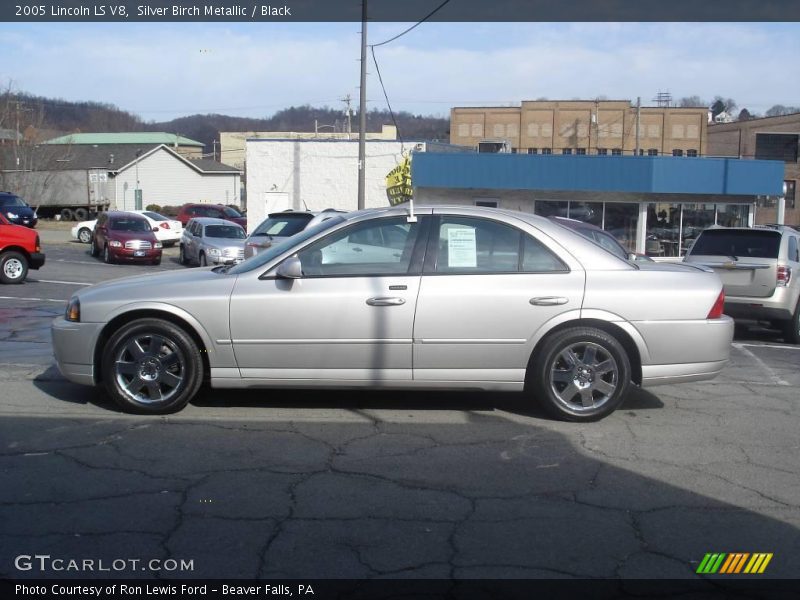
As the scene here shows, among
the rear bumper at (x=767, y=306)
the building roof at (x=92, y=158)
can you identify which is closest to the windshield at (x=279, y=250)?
the rear bumper at (x=767, y=306)

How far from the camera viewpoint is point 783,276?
39.5ft

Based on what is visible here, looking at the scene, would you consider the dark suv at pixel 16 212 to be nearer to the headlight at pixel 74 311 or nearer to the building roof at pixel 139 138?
the headlight at pixel 74 311

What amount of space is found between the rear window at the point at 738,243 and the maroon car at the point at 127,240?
1810 centimetres

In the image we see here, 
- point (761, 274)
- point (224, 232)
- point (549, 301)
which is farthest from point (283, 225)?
point (549, 301)

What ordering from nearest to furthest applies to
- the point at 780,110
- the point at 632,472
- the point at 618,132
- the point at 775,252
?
the point at 632,472, the point at 775,252, the point at 618,132, the point at 780,110

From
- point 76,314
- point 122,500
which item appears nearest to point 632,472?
point 122,500

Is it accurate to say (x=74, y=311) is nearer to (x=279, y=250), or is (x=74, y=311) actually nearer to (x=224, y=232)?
(x=279, y=250)

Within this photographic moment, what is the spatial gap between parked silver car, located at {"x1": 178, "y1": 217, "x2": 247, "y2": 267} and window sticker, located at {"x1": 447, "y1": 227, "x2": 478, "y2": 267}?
16.5m

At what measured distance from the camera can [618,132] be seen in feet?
219

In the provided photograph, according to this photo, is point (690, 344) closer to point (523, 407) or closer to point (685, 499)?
point (523, 407)

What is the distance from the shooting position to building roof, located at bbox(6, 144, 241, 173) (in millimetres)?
54562

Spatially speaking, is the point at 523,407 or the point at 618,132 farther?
the point at 618,132

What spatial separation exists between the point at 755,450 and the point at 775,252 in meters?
6.84

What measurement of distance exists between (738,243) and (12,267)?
13.7 metres
